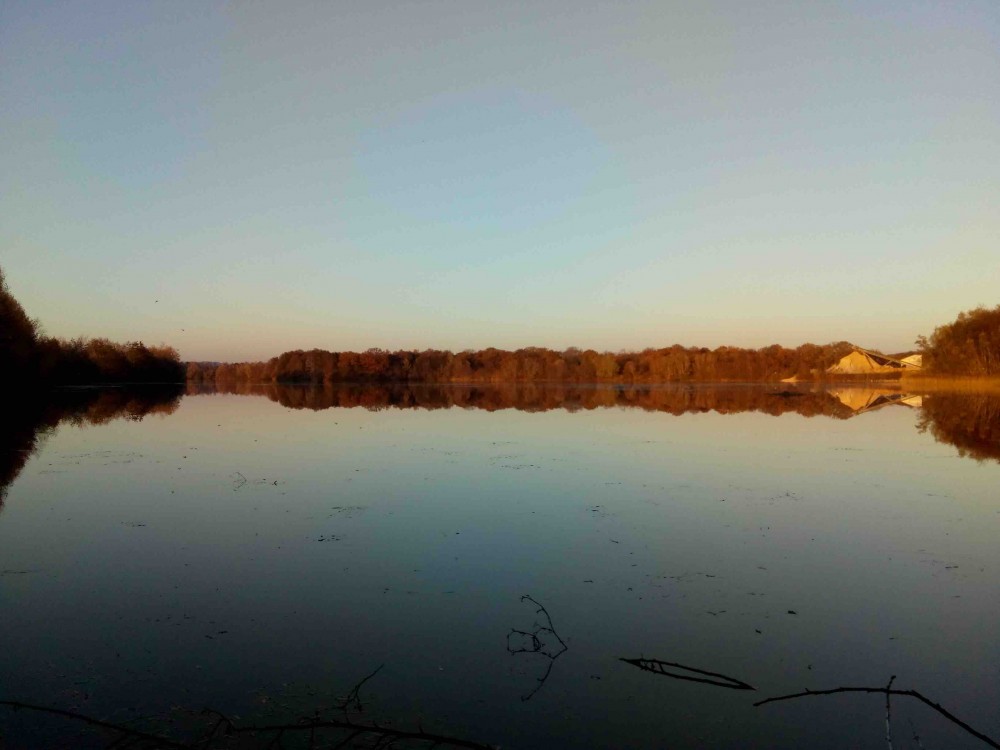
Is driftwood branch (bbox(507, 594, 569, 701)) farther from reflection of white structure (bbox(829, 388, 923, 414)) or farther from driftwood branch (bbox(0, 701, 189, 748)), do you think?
reflection of white structure (bbox(829, 388, 923, 414))

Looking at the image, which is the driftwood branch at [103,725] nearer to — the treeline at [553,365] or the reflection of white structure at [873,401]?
the reflection of white structure at [873,401]

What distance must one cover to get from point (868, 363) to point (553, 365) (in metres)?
38.7

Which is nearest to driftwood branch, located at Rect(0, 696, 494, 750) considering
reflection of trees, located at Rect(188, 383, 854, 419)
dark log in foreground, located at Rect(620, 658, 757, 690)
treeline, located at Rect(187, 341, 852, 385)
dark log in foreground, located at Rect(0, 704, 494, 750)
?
dark log in foreground, located at Rect(0, 704, 494, 750)

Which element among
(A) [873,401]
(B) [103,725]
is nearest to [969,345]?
(A) [873,401]

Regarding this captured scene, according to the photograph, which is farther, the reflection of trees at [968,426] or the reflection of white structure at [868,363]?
the reflection of white structure at [868,363]

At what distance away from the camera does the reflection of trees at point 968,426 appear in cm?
1593

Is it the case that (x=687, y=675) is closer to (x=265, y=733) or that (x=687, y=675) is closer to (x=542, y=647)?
(x=542, y=647)

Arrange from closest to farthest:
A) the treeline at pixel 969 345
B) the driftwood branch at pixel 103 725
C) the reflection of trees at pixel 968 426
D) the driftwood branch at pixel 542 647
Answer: the driftwood branch at pixel 103 725 → the driftwood branch at pixel 542 647 → the reflection of trees at pixel 968 426 → the treeline at pixel 969 345

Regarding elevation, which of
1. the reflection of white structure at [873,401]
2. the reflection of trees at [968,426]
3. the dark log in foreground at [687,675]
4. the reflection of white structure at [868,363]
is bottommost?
the dark log in foreground at [687,675]

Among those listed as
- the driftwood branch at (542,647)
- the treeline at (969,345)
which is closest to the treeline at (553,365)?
the treeline at (969,345)

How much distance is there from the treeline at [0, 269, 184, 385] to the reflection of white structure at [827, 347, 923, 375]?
79665 mm

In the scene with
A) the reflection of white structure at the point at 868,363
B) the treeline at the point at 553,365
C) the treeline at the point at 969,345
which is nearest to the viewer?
the treeline at the point at 969,345

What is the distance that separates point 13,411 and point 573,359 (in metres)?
74.0

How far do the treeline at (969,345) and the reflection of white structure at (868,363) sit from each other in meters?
22.2
